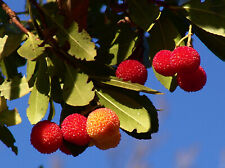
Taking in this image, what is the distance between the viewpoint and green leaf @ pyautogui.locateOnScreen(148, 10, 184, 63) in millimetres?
1220

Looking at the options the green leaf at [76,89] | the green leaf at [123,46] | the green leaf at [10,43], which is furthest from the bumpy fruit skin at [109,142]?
the green leaf at [10,43]

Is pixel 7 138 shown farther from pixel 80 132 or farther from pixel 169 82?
pixel 169 82

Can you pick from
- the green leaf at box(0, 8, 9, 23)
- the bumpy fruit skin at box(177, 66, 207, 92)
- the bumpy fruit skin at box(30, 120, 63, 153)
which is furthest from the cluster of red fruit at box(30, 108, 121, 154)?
the green leaf at box(0, 8, 9, 23)

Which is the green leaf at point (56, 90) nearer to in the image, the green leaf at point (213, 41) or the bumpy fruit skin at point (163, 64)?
the bumpy fruit skin at point (163, 64)

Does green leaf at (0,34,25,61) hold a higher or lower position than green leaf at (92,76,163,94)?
higher

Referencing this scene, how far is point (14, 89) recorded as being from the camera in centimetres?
127

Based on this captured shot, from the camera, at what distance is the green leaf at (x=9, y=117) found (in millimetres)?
1396

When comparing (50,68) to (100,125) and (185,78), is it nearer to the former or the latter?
(100,125)

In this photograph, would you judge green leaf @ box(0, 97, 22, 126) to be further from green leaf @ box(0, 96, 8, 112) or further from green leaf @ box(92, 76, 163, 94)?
green leaf @ box(92, 76, 163, 94)

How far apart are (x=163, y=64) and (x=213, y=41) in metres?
0.20

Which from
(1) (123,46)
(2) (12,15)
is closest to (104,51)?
(1) (123,46)

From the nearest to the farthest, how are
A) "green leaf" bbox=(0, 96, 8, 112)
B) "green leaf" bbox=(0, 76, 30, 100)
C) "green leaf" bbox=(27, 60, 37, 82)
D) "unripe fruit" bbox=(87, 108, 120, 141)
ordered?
1. "unripe fruit" bbox=(87, 108, 120, 141)
2. "green leaf" bbox=(27, 60, 37, 82)
3. "green leaf" bbox=(0, 76, 30, 100)
4. "green leaf" bbox=(0, 96, 8, 112)

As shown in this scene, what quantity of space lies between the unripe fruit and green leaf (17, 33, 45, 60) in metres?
0.19

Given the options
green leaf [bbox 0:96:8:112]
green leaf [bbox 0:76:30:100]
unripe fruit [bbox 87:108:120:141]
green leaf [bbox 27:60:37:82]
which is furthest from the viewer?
green leaf [bbox 0:96:8:112]
